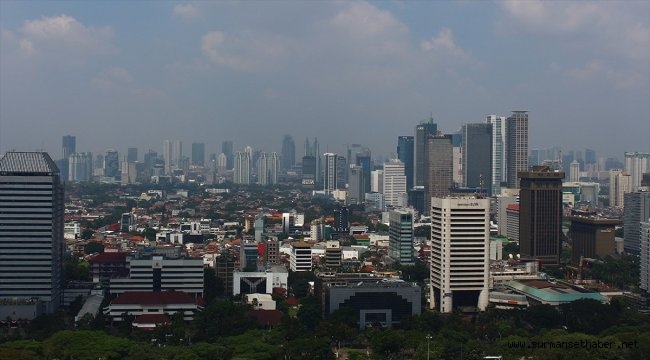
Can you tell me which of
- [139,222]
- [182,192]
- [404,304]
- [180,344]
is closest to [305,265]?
[404,304]

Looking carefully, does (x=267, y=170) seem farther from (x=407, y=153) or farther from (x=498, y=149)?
(x=498, y=149)

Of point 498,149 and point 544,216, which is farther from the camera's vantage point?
point 498,149

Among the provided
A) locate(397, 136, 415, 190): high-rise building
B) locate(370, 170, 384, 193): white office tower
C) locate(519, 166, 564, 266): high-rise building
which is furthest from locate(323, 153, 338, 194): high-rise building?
locate(519, 166, 564, 266): high-rise building

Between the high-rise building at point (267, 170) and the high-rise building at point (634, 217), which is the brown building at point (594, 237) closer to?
the high-rise building at point (634, 217)

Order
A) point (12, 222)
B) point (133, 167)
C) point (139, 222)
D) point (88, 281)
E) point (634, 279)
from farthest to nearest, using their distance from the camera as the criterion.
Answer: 1. point (133, 167)
2. point (139, 222)
3. point (634, 279)
4. point (88, 281)
5. point (12, 222)

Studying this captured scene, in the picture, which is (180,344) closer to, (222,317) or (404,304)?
(222,317)

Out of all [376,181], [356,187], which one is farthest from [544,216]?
[376,181]
